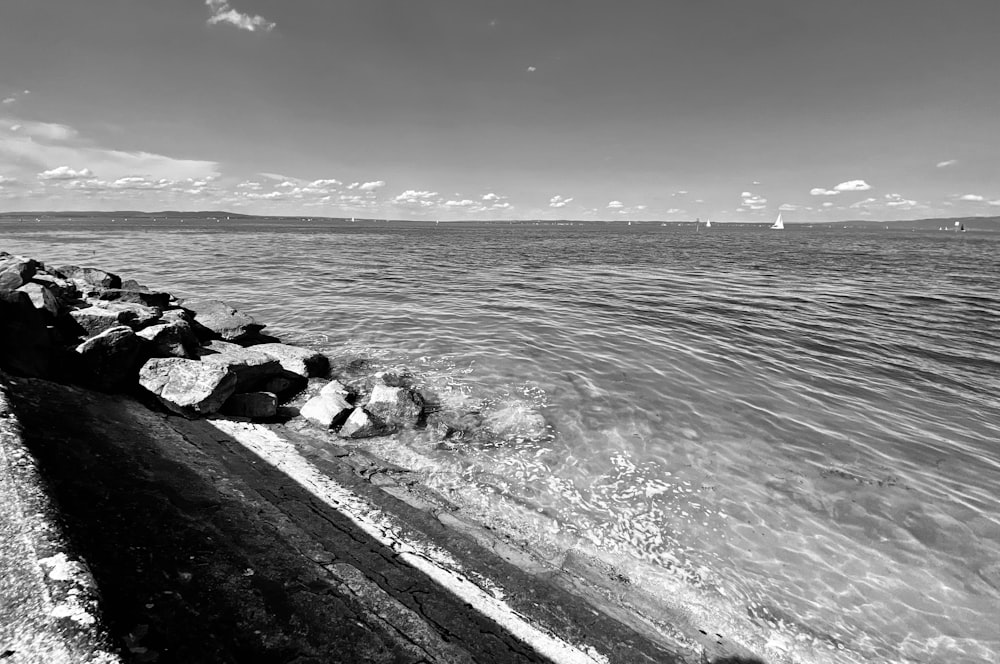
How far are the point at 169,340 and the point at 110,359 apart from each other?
1.42 m

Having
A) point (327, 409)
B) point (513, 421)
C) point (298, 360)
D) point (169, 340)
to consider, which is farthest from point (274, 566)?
point (169, 340)

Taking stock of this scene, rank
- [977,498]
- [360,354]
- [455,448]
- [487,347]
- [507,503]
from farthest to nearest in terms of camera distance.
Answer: [487,347] → [360,354] → [455,448] → [977,498] → [507,503]

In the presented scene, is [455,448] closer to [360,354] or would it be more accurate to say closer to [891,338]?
[360,354]

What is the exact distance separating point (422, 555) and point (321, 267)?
1205 inches

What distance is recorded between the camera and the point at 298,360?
966 cm

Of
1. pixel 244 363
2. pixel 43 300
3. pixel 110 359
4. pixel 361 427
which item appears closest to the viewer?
pixel 110 359

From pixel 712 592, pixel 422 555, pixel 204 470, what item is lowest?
pixel 712 592

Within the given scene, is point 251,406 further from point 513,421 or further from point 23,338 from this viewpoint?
point 513,421

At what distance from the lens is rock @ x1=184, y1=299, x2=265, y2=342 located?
11438mm

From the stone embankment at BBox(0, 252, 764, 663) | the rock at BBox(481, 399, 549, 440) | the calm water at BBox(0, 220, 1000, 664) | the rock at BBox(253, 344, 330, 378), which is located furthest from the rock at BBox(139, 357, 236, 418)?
the rock at BBox(481, 399, 549, 440)

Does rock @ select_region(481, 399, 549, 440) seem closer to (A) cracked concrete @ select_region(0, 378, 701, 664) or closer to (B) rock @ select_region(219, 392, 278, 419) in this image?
(A) cracked concrete @ select_region(0, 378, 701, 664)

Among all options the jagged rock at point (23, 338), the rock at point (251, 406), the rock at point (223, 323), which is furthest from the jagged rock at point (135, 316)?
the rock at point (251, 406)

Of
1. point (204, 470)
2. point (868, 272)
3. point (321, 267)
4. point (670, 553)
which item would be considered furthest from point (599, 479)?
point (868, 272)

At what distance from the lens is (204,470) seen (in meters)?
5.20
